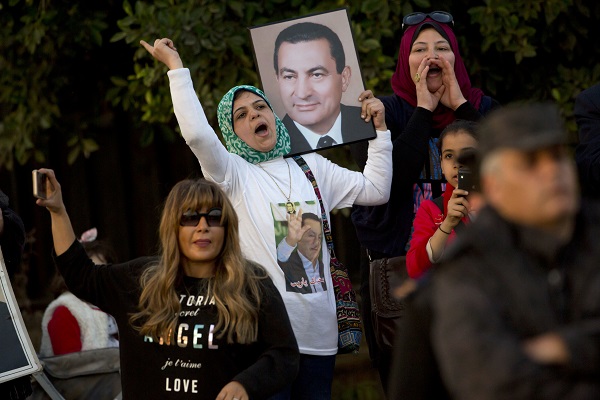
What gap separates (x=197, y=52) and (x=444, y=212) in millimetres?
2783

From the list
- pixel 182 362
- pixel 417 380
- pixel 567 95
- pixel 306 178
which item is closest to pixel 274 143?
pixel 306 178

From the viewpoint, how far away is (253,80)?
684cm

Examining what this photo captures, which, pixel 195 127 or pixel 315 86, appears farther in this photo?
pixel 315 86

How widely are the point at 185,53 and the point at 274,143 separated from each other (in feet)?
8.04

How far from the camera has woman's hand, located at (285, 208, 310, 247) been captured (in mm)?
4355

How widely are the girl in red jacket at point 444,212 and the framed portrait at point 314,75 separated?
41cm

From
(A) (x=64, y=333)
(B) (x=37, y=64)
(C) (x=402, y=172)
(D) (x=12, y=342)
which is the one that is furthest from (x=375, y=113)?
(B) (x=37, y=64)

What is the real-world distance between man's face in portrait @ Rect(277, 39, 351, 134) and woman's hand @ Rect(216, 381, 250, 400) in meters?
1.50

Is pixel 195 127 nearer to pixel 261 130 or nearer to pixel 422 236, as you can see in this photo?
pixel 261 130

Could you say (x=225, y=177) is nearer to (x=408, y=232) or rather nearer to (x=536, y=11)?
(x=408, y=232)

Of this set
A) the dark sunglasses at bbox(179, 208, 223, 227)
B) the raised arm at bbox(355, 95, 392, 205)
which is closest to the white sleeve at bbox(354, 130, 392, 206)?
the raised arm at bbox(355, 95, 392, 205)

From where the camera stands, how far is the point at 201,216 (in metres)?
3.88

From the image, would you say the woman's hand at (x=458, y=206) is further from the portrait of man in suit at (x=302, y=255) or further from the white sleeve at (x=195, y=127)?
the white sleeve at (x=195, y=127)

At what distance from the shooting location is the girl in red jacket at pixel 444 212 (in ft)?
13.4
